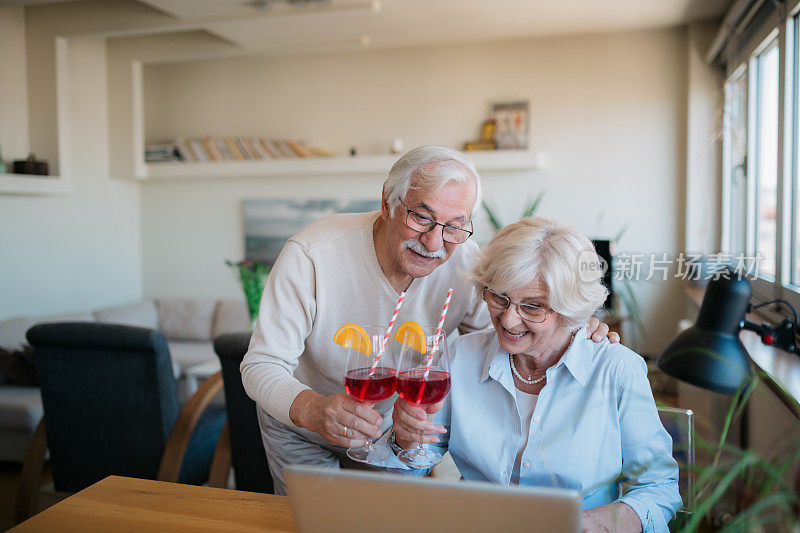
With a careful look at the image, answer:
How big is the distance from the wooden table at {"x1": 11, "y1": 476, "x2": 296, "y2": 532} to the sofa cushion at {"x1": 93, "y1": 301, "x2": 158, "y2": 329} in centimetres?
388

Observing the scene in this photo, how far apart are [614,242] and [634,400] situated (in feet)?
12.2

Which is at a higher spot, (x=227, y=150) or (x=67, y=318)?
(x=227, y=150)

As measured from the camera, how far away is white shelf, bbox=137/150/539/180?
5031 mm

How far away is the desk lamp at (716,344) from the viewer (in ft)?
3.58

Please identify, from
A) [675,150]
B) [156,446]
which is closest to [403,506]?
[156,446]

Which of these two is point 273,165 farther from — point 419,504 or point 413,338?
point 419,504

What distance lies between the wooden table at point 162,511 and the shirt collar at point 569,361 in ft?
1.86

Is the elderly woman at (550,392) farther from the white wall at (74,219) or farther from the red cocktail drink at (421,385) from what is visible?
the white wall at (74,219)

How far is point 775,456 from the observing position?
72cm

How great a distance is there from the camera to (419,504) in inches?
31.9

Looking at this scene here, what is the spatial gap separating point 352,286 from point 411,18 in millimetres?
3359

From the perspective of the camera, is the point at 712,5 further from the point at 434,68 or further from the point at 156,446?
the point at 156,446

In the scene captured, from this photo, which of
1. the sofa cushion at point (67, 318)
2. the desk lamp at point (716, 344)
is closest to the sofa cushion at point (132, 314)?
the sofa cushion at point (67, 318)

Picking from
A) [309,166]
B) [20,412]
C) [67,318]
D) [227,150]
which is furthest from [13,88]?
[20,412]
